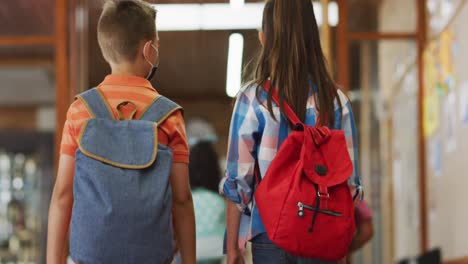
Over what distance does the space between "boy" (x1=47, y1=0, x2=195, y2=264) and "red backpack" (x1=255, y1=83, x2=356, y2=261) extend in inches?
8.4

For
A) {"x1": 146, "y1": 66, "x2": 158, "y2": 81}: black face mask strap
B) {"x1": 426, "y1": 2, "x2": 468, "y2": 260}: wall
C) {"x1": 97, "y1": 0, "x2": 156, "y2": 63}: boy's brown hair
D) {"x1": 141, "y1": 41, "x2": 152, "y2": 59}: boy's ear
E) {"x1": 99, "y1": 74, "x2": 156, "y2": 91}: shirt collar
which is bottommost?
{"x1": 426, "y1": 2, "x2": 468, "y2": 260}: wall

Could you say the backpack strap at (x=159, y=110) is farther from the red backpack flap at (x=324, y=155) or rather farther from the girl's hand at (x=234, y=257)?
the girl's hand at (x=234, y=257)

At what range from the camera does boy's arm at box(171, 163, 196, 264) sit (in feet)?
7.54

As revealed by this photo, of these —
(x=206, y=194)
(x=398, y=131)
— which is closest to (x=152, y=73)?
(x=206, y=194)

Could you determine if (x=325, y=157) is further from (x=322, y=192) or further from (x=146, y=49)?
(x=146, y=49)

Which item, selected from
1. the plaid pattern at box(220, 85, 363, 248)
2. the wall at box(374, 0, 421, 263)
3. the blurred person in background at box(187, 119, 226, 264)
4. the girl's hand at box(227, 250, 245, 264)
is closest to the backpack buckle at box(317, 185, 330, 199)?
the plaid pattern at box(220, 85, 363, 248)

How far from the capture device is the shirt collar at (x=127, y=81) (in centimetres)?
239

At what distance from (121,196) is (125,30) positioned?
0.47m

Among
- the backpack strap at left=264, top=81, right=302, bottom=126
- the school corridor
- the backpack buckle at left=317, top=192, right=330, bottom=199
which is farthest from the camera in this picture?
the school corridor

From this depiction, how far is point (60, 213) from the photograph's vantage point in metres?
2.26

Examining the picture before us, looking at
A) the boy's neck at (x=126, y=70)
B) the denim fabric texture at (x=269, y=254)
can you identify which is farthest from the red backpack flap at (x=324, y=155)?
the boy's neck at (x=126, y=70)

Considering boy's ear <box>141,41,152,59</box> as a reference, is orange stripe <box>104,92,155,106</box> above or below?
below

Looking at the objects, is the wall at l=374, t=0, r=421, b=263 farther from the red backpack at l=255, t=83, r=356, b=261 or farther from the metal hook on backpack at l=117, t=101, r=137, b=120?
the metal hook on backpack at l=117, t=101, r=137, b=120

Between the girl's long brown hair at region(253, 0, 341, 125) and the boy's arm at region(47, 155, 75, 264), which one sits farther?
the girl's long brown hair at region(253, 0, 341, 125)
